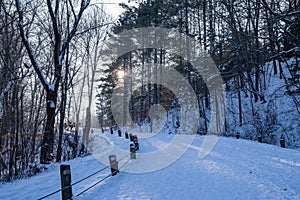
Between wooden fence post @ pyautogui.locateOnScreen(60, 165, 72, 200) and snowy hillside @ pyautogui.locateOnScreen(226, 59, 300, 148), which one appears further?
snowy hillside @ pyautogui.locateOnScreen(226, 59, 300, 148)

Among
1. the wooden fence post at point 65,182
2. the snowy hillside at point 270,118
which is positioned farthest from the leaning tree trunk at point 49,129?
the snowy hillside at point 270,118

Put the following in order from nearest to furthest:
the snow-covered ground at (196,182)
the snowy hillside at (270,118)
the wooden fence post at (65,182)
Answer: the wooden fence post at (65,182), the snow-covered ground at (196,182), the snowy hillside at (270,118)

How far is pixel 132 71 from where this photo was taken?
98.5 ft

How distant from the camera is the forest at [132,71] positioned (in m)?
9.10

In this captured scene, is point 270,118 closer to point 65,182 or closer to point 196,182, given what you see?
point 196,182

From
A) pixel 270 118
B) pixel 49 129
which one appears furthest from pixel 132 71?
pixel 49 129

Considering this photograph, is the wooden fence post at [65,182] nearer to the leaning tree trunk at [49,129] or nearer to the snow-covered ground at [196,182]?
the snow-covered ground at [196,182]

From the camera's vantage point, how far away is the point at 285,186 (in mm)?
4977

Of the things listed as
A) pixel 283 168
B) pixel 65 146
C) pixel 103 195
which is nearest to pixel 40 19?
pixel 65 146

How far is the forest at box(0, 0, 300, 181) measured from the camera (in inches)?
358

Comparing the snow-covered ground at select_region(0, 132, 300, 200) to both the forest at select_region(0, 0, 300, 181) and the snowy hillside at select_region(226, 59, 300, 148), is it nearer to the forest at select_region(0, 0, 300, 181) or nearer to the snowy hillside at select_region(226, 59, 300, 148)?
the forest at select_region(0, 0, 300, 181)

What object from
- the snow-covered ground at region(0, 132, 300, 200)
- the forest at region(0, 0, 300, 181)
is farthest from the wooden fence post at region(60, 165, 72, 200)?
the forest at region(0, 0, 300, 181)

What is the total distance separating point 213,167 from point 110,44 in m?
23.3

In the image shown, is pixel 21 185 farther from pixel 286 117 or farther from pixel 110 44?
pixel 110 44
